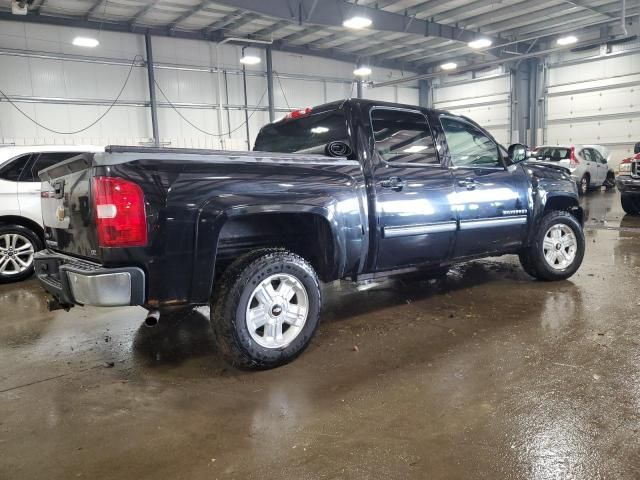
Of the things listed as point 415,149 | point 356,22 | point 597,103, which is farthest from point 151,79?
point 597,103

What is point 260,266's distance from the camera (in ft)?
9.77

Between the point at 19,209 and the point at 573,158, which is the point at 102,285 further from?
the point at 573,158

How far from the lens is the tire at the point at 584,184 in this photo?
49.1ft

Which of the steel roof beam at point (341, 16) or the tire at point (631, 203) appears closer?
the tire at point (631, 203)

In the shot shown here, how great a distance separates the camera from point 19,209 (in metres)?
5.76

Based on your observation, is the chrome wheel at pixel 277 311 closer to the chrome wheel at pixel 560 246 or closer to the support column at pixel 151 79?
the chrome wheel at pixel 560 246

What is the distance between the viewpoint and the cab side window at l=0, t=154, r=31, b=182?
572cm

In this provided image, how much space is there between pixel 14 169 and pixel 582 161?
1547 centimetres

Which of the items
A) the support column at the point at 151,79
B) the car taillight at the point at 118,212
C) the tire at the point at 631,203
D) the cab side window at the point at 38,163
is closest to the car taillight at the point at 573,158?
the tire at the point at 631,203

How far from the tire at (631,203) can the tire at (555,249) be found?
6850mm

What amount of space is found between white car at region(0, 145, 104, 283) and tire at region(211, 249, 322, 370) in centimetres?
384

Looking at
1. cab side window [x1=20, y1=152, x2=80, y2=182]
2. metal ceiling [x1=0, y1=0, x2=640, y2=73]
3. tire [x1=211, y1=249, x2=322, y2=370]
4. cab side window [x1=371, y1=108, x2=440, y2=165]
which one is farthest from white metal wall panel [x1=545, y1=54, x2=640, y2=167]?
cab side window [x1=20, y1=152, x2=80, y2=182]

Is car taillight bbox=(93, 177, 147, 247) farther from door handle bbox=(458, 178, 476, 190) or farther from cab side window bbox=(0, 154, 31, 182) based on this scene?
cab side window bbox=(0, 154, 31, 182)

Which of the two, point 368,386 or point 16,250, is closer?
point 368,386
